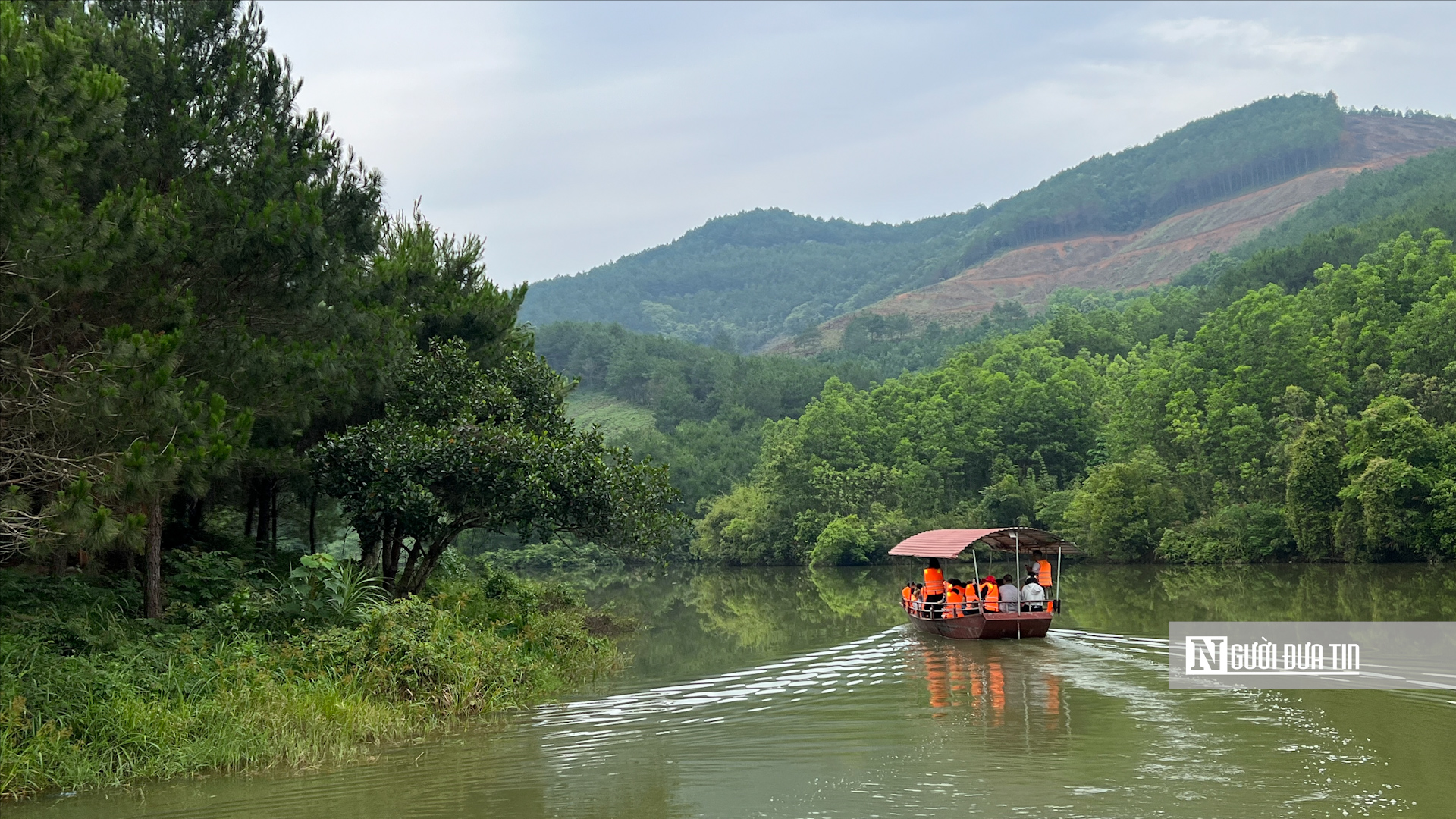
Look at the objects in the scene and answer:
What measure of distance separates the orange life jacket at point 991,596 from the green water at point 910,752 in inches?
40.5

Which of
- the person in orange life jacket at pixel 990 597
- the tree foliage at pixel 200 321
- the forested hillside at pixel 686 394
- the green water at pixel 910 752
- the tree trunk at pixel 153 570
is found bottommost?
the green water at pixel 910 752

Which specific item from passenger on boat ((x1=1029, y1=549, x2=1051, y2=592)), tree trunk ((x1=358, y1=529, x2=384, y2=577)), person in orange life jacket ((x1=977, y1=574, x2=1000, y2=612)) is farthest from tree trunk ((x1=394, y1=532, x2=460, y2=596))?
passenger on boat ((x1=1029, y1=549, x2=1051, y2=592))

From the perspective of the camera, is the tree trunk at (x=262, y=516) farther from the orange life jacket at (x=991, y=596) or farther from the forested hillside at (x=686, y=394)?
the forested hillside at (x=686, y=394)

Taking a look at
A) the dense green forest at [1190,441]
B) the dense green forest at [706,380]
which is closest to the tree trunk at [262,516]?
the dense green forest at [1190,441]

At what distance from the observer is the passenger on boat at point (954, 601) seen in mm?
23531

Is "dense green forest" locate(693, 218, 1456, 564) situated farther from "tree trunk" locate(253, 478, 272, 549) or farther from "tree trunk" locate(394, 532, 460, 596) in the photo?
"tree trunk" locate(253, 478, 272, 549)

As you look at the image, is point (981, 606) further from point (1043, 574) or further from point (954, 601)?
point (1043, 574)

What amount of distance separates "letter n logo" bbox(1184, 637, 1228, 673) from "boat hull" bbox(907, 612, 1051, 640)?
2.62m

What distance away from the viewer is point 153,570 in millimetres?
16109

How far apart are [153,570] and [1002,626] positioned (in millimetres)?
14884

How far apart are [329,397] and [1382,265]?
58805mm

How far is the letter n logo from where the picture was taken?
18.0m

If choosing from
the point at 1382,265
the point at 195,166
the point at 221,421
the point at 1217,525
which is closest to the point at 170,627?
the point at 221,421

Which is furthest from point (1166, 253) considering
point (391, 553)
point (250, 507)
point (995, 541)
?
point (391, 553)
